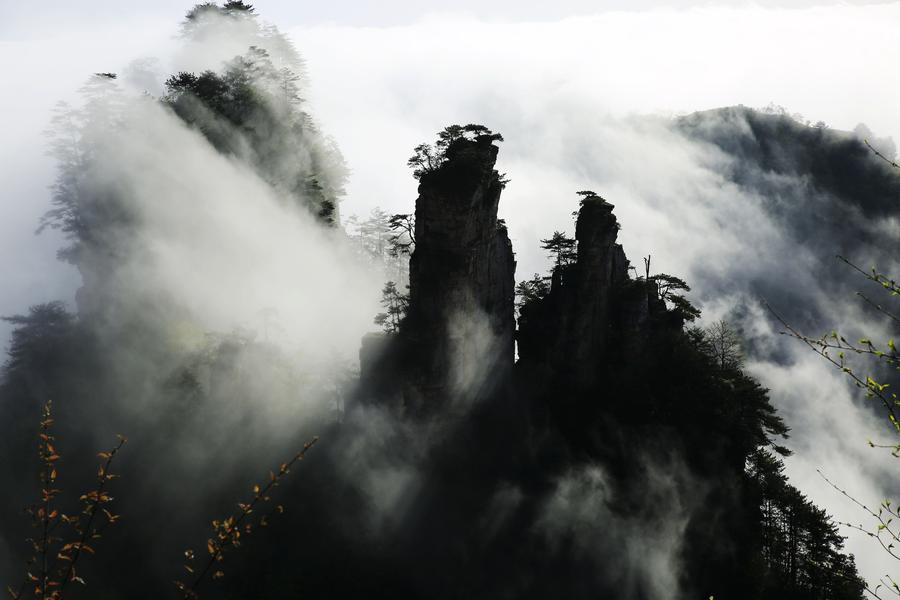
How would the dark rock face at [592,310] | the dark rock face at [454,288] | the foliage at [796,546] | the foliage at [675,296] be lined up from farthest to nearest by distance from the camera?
the foliage at [675,296] → the dark rock face at [592,310] → the dark rock face at [454,288] → the foliage at [796,546]

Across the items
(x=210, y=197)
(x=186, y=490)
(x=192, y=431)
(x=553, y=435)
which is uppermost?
(x=210, y=197)

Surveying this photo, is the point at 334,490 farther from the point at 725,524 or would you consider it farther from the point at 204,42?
the point at 204,42

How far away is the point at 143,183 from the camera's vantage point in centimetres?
4084

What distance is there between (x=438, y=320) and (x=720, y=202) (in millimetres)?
127805

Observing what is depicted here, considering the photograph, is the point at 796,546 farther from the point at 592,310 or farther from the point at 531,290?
the point at 531,290

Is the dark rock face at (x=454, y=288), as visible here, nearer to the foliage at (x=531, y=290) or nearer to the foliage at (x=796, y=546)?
the foliage at (x=531, y=290)

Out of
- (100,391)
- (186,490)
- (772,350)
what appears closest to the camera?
(186,490)

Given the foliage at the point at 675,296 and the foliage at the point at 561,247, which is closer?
the foliage at the point at 675,296

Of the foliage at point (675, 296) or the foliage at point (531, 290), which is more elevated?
the foliage at point (675, 296)

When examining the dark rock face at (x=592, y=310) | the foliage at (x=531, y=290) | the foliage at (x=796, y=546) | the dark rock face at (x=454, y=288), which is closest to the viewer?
the foliage at (x=796, y=546)

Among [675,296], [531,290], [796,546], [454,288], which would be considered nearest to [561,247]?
[531,290]

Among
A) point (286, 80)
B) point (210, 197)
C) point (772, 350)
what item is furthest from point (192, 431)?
point (772, 350)

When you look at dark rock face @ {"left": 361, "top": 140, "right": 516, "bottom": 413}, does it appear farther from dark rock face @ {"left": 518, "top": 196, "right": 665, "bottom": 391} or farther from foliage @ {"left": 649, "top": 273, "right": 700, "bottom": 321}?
foliage @ {"left": 649, "top": 273, "right": 700, "bottom": 321}

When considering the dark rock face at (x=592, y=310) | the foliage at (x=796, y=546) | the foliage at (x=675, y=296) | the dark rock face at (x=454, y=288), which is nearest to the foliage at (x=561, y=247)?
the dark rock face at (x=592, y=310)
